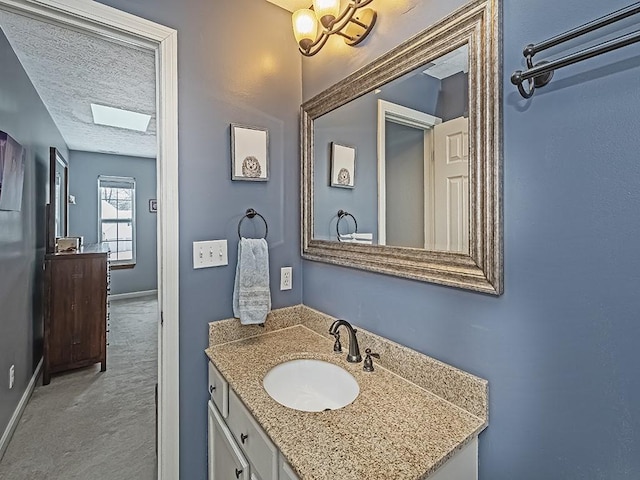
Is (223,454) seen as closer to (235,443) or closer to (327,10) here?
(235,443)

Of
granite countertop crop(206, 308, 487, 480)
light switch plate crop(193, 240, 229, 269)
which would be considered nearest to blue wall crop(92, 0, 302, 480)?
light switch plate crop(193, 240, 229, 269)

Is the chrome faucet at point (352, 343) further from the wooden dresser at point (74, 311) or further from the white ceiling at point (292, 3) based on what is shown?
the wooden dresser at point (74, 311)

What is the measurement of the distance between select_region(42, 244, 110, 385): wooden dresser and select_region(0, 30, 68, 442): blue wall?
0.13 m

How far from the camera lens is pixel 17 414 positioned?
7.20 feet

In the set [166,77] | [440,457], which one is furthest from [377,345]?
[166,77]

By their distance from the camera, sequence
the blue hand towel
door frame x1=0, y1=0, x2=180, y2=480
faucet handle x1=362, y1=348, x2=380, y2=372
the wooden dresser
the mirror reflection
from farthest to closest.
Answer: the wooden dresser
the blue hand towel
door frame x1=0, y1=0, x2=180, y2=480
faucet handle x1=362, y1=348, x2=380, y2=372
the mirror reflection

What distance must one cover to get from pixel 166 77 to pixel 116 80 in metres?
1.73

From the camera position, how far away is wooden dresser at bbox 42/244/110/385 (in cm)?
271

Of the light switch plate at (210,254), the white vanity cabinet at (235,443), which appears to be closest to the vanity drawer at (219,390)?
the white vanity cabinet at (235,443)

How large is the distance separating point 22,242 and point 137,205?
359 cm

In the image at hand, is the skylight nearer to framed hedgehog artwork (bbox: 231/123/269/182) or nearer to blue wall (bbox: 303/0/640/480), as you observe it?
framed hedgehog artwork (bbox: 231/123/269/182)

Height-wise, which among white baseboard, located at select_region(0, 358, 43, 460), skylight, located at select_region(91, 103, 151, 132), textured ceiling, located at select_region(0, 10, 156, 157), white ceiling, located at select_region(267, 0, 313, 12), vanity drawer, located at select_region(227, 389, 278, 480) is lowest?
white baseboard, located at select_region(0, 358, 43, 460)

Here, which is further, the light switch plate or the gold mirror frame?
the light switch plate

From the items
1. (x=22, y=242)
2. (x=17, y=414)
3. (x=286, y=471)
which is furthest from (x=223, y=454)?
(x=22, y=242)
